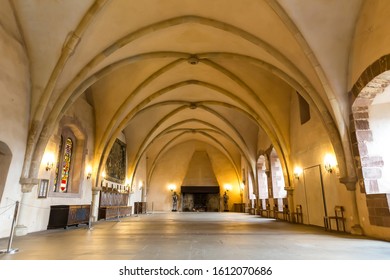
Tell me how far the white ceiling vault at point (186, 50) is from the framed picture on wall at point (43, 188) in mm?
1554

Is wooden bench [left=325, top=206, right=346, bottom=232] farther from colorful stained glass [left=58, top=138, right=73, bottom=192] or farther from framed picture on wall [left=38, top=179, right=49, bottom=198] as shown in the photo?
colorful stained glass [left=58, top=138, right=73, bottom=192]

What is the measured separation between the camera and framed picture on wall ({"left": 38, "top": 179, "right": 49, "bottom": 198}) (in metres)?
6.82

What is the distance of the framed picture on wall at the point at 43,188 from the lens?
6824mm

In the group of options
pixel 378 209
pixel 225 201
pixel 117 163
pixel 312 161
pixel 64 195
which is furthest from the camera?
pixel 225 201

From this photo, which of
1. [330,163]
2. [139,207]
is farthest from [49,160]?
[139,207]

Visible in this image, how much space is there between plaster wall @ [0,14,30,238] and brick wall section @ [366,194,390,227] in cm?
825

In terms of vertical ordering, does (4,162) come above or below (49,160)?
below

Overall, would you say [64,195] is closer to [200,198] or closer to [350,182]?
[350,182]

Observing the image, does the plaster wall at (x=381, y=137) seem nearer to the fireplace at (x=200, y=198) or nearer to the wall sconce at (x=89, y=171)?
the wall sconce at (x=89, y=171)

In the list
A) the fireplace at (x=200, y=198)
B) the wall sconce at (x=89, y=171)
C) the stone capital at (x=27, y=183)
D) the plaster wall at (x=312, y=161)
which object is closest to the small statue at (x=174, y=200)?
the fireplace at (x=200, y=198)

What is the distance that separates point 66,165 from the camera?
28.9 ft

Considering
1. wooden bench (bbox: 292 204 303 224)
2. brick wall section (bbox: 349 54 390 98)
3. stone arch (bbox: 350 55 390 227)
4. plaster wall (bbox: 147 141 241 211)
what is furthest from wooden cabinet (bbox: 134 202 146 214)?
brick wall section (bbox: 349 54 390 98)

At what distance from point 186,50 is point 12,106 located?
5.39m

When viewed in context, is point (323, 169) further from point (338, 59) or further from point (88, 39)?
point (88, 39)
